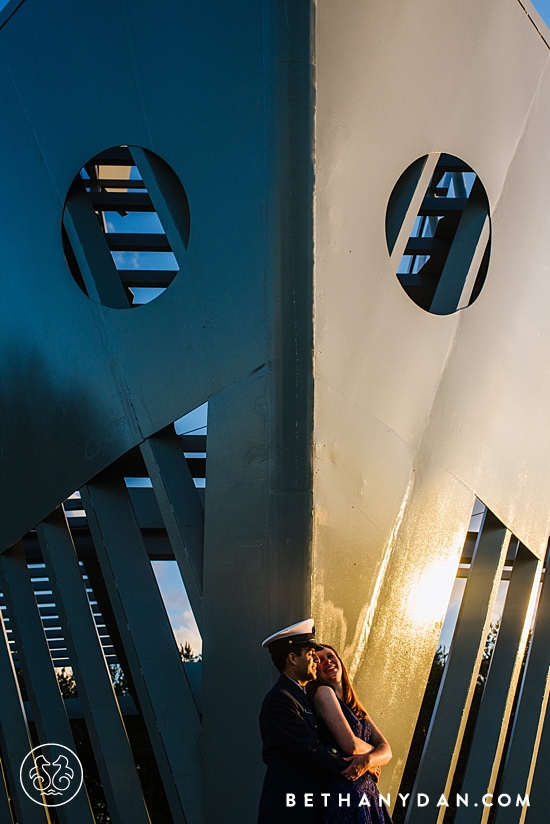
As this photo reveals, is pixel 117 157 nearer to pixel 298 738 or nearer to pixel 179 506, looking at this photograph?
pixel 179 506

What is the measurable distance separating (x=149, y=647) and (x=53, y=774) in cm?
152

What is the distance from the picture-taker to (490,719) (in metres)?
5.93

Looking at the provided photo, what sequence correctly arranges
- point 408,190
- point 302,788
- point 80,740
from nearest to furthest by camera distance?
point 302,788, point 408,190, point 80,740

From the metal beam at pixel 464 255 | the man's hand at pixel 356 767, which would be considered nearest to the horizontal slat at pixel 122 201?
the metal beam at pixel 464 255

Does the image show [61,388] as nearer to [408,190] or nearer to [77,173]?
[77,173]

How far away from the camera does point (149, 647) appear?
4.76 metres

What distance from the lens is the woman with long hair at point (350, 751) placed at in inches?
118

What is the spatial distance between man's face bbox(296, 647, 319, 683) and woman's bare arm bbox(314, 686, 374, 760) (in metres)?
0.17

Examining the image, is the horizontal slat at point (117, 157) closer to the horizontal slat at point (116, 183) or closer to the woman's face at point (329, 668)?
the horizontal slat at point (116, 183)

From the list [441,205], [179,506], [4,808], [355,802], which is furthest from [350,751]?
[441,205]

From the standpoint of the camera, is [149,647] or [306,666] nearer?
[306,666]

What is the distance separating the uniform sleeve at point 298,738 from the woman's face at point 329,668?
323mm

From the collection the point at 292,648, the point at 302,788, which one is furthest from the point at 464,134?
the point at 302,788

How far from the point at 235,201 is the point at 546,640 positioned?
472cm
